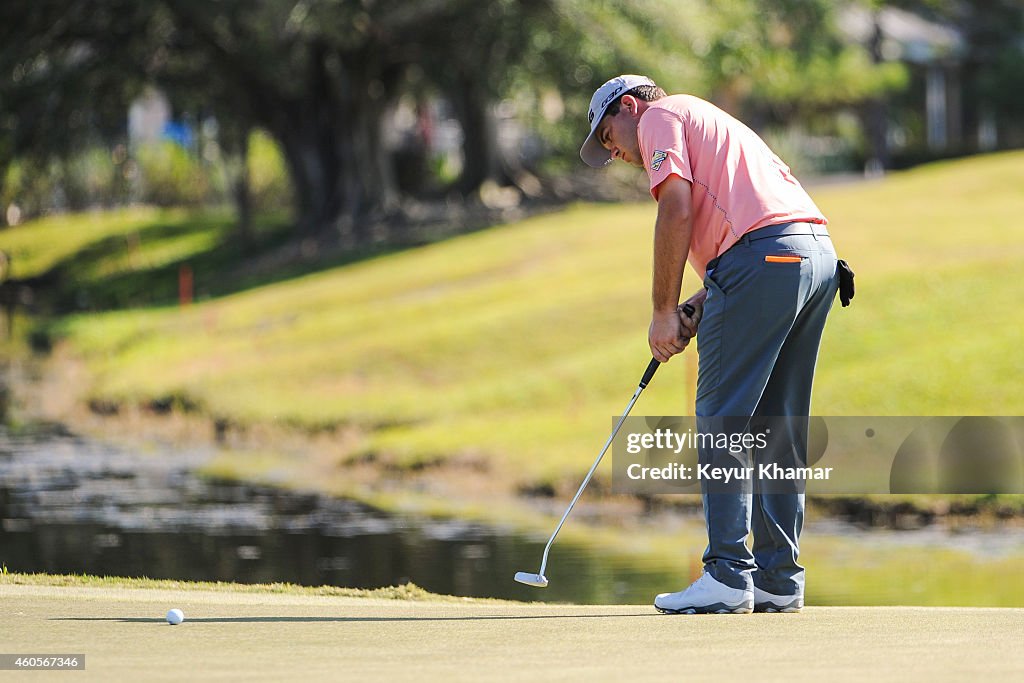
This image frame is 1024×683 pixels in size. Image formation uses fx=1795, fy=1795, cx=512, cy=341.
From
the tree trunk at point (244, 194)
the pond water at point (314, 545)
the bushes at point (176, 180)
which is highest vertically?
the bushes at point (176, 180)

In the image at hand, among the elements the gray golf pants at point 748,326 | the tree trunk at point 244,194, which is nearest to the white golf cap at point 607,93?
the gray golf pants at point 748,326

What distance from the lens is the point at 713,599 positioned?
21.5 ft

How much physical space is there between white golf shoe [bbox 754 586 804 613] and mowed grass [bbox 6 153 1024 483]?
9460 millimetres

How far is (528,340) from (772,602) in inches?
645

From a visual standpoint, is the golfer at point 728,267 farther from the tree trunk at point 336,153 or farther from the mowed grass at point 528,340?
the tree trunk at point 336,153

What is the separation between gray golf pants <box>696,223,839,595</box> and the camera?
21.3ft

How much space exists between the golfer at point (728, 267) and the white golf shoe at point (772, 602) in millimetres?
47

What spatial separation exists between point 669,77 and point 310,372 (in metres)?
11.1

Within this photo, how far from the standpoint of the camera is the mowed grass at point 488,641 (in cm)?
515

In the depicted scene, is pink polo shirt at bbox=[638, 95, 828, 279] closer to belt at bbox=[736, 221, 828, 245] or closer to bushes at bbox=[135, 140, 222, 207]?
belt at bbox=[736, 221, 828, 245]

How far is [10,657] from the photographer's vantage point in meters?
5.36

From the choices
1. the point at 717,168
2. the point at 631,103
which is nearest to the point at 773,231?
the point at 717,168

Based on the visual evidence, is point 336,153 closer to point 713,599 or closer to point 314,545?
point 314,545

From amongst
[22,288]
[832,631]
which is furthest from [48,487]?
[22,288]
